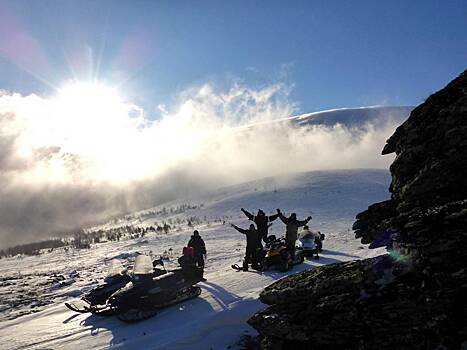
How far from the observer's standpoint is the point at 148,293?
995 cm

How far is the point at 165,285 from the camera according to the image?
408 inches

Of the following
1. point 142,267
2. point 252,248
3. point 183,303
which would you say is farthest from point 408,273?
point 252,248

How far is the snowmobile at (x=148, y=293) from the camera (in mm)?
9773

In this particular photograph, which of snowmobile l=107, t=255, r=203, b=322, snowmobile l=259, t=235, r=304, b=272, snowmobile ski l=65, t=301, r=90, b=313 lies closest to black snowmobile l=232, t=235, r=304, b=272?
snowmobile l=259, t=235, r=304, b=272

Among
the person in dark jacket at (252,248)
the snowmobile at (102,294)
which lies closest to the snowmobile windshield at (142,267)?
the snowmobile at (102,294)

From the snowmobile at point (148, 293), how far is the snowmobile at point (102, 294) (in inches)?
29.3

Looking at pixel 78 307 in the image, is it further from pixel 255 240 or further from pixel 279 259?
pixel 279 259

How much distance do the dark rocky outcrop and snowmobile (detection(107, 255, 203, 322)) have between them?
4.43 meters

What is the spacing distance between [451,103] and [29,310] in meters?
13.1

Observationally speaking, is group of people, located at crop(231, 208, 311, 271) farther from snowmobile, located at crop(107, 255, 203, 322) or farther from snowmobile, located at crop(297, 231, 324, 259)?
snowmobile, located at crop(107, 255, 203, 322)

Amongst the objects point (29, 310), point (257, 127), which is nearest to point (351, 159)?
point (257, 127)

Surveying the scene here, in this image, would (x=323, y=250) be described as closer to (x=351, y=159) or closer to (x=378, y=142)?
(x=351, y=159)

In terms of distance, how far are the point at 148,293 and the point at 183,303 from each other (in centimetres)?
96

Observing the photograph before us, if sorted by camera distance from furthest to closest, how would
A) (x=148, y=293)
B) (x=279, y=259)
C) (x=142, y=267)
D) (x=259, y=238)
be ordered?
1. (x=259, y=238)
2. (x=279, y=259)
3. (x=142, y=267)
4. (x=148, y=293)
